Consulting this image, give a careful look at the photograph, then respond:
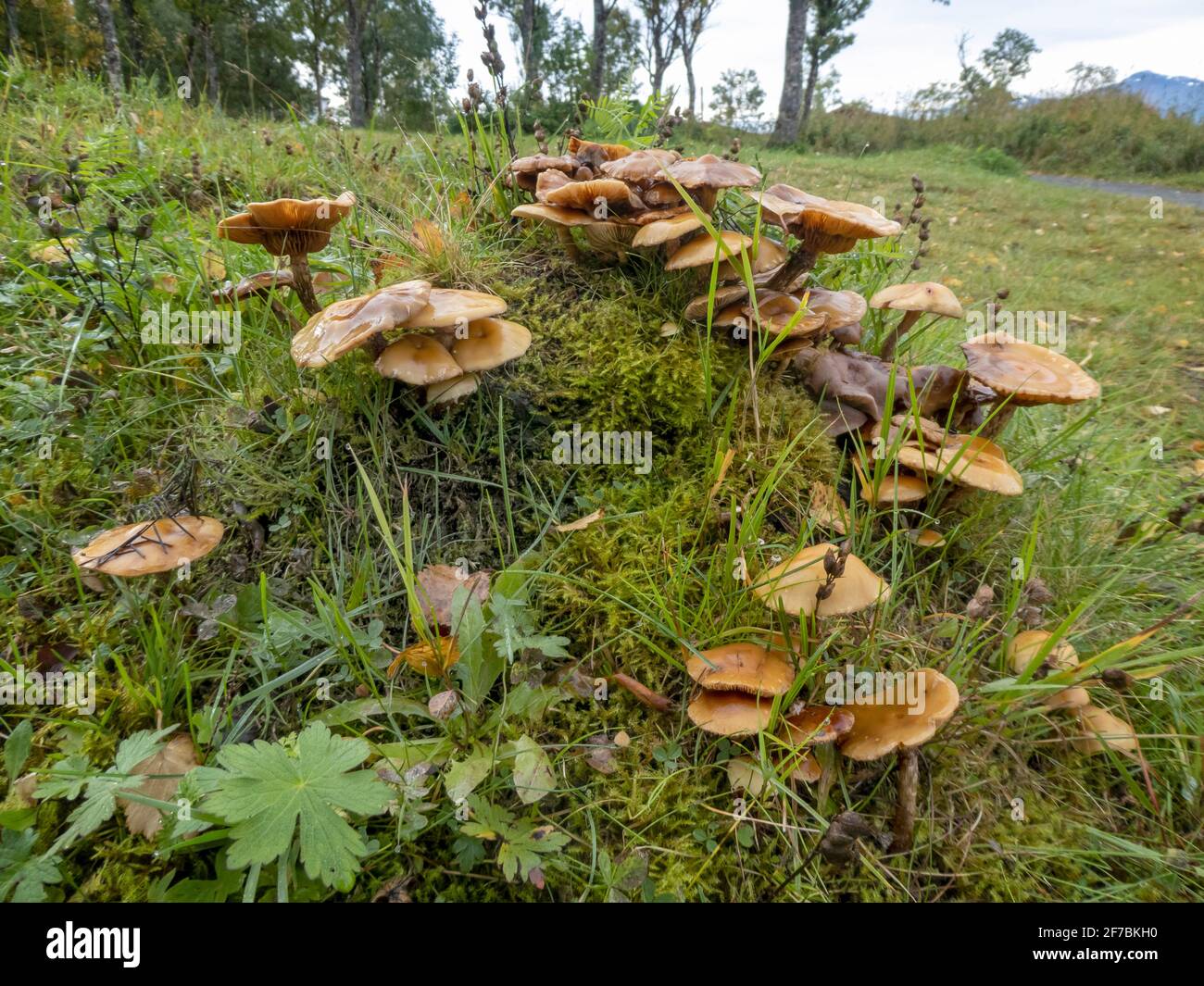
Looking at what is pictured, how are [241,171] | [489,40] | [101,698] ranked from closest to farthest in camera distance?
[101,698]
[489,40]
[241,171]

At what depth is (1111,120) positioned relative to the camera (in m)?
16.5

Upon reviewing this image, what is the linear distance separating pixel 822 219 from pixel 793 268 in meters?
0.29

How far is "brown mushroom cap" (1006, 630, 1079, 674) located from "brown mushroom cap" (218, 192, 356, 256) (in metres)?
2.53

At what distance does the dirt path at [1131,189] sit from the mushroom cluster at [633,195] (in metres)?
14.2

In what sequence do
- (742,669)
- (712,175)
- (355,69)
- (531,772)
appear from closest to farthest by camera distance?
(531,772) < (742,669) < (712,175) < (355,69)

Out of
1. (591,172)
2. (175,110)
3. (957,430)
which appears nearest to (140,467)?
(591,172)

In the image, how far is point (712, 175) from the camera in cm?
221

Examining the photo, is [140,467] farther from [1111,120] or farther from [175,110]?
[1111,120]

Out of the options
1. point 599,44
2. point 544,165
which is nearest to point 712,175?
point 544,165

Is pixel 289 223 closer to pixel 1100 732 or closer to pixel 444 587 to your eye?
pixel 444 587

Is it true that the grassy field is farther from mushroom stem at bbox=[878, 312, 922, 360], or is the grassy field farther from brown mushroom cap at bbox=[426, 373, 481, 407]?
mushroom stem at bbox=[878, 312, 922, 360]

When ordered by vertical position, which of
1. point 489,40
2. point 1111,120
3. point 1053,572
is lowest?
point 1053,572
